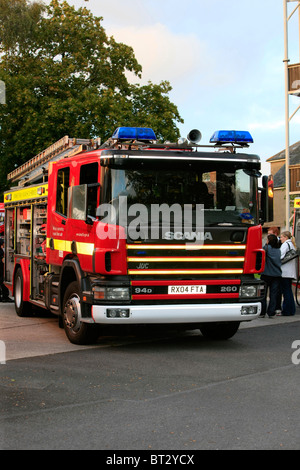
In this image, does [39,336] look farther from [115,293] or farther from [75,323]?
[115,293]

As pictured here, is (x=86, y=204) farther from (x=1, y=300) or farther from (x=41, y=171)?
(x=1, y=300)

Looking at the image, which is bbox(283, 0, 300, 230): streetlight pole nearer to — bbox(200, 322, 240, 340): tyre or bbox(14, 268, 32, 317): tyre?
bbox(14, 268, 32, 317): tyre

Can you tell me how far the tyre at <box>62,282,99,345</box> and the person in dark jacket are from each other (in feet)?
15.7

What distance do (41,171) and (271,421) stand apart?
8422mm

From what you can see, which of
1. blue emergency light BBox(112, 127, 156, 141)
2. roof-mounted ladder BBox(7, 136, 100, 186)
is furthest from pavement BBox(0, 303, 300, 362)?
blue emergency light BBox(112, 127, 156, 141)

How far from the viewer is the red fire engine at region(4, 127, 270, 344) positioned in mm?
9094

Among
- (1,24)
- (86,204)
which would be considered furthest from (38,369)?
(1,24)

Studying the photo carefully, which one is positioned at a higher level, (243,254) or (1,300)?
(243,254)

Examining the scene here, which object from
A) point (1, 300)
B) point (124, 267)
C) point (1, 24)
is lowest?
point (1, 300)

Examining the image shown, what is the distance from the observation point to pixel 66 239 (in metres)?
10.4

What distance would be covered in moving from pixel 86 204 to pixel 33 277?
3.84 meters
